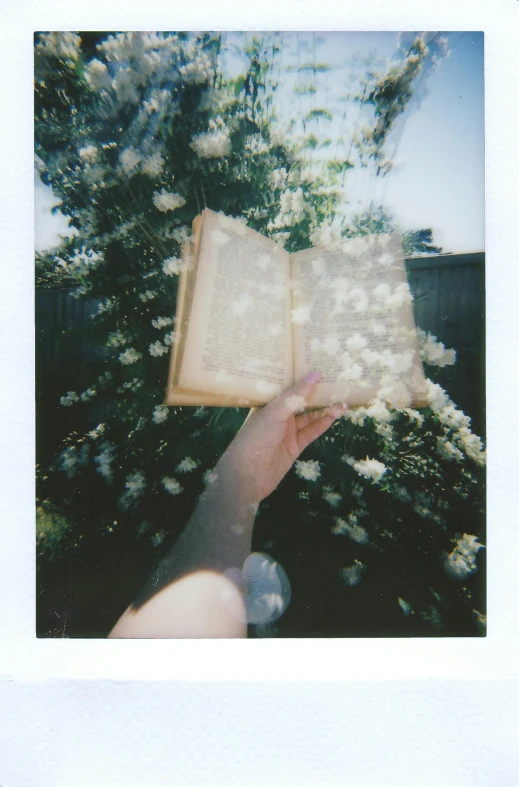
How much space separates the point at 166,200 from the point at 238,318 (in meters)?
0.32

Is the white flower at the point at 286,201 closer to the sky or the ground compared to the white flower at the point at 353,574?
closer to the sky

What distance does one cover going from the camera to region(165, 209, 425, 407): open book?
58 centimetres

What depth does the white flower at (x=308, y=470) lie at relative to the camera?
0.75 metres

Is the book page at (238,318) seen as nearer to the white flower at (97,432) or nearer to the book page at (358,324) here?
the book page at (358,324)

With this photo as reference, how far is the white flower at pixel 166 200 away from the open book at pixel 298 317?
0.11 m

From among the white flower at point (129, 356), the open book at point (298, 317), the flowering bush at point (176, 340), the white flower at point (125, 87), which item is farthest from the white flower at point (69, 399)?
the white flower at point (125, 87)

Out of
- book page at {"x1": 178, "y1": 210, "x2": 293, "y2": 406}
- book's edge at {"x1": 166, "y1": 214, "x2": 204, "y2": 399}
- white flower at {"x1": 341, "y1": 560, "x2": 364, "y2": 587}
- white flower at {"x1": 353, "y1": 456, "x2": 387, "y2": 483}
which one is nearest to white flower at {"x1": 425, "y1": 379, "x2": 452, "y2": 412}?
white flower at {"x1": 353, "y1": 456, "x2": 387, "y2": 483}

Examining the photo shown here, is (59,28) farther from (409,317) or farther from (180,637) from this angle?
(180,637)

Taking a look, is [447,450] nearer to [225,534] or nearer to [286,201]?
[225,534]

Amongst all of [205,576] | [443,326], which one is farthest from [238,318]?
[205,576]

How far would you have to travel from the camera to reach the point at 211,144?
0.63 metres

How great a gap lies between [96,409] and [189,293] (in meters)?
0.36

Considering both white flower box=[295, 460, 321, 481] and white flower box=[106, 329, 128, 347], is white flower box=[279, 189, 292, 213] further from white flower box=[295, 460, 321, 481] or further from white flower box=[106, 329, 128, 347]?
white flower box=[295, 460, 321, 481]
